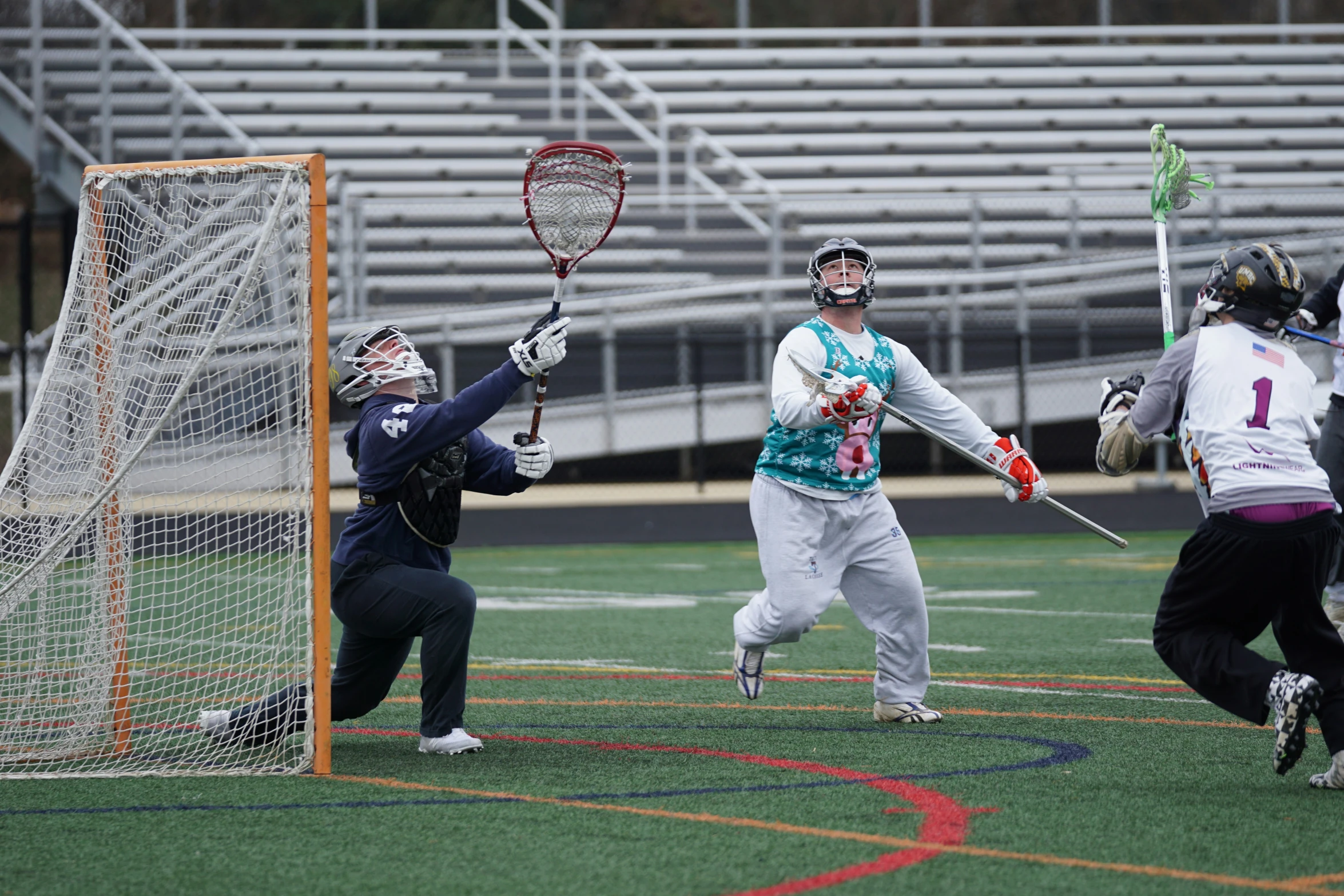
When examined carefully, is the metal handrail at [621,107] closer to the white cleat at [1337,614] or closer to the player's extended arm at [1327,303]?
the player's extended arm at [1327,303]

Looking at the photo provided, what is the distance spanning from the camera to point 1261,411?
4691 mm

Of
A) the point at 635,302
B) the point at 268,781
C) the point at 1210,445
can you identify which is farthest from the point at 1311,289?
the point at 268,781

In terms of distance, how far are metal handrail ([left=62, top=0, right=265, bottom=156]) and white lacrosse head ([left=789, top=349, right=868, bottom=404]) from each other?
50.9 feet

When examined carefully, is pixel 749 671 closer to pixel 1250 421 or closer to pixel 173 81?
pixel 1250 421

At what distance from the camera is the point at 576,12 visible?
3158cm

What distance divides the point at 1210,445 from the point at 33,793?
3.60 metres

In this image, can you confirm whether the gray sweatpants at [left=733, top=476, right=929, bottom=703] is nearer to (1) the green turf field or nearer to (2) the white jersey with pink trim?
(1) the green turf field

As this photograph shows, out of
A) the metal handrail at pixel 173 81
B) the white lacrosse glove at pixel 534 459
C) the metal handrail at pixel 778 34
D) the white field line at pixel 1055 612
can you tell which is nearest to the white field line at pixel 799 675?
the white lacrosse glove at pixel 534 459

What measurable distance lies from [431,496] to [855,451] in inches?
62.1

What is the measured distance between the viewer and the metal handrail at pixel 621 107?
2106cm

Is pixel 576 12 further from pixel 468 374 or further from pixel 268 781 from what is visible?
pixel 268 781

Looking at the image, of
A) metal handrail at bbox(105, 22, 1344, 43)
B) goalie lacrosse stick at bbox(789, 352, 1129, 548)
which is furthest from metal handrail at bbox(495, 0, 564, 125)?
→ goalie lacrosse stick at bbox(789, 352, 1129, 548)

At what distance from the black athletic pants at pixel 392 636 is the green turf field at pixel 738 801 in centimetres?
23

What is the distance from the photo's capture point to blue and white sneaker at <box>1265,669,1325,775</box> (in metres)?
4.47
